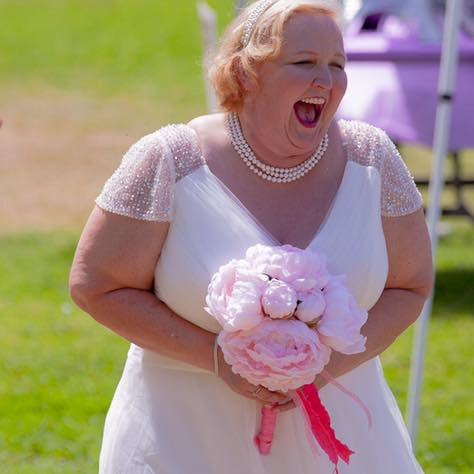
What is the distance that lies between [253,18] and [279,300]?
2.43 ft

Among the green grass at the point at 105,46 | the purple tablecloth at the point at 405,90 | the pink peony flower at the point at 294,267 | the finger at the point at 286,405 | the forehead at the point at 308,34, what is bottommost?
the green grass at the point at 105,46

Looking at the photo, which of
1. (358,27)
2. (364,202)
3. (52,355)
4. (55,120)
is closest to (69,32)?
(55,120)

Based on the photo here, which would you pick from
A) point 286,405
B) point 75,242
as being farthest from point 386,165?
point 75,242

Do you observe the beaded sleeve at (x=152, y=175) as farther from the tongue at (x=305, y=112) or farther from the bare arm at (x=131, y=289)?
the tongue at (x=305, y=112)

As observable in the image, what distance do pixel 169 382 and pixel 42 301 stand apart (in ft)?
18.1

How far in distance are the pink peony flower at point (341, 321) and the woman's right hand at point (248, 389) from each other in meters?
0.21

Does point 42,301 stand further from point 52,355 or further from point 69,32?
point 69,32

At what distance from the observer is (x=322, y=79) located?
3.26 m

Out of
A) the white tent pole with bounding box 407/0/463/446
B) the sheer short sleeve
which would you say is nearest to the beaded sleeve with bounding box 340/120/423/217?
the sheer short sleeve

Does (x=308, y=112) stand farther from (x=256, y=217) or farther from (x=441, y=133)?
(x=441, y=133)

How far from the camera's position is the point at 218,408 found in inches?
134

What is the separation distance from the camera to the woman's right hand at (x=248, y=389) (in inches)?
127

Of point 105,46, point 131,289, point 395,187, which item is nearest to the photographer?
point 131,289

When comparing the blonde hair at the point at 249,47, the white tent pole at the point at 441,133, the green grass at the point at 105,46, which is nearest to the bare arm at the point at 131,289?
the blonde hair at the point at 249,47
